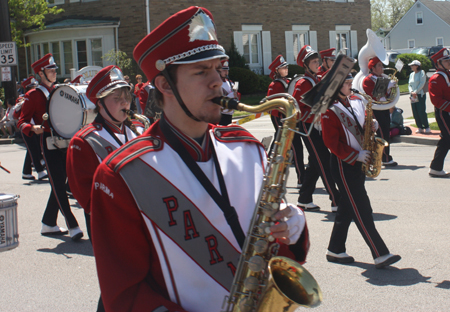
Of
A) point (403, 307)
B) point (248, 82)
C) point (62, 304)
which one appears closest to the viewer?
point (403, 307)

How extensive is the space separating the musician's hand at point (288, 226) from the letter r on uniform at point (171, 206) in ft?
1.19

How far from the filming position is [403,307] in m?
4.36

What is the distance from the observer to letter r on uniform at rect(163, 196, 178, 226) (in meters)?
2.00

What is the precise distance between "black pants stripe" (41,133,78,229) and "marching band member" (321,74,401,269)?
3.26 metres

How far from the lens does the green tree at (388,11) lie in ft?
285

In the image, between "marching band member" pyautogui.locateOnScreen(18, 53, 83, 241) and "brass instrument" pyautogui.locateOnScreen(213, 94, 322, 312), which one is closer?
"brass instrument" pyautogui.locateOnScreen(213, 94, 322, 312)

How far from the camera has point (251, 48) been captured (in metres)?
31.0

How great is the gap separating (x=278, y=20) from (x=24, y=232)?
2630 centimetres

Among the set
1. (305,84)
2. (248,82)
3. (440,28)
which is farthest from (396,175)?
(440,28)

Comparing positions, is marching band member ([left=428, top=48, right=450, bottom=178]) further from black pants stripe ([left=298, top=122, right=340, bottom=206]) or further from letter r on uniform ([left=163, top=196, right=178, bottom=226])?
Answer: letter r on uniform ([left=163, top=196, right=178, bottom=226])

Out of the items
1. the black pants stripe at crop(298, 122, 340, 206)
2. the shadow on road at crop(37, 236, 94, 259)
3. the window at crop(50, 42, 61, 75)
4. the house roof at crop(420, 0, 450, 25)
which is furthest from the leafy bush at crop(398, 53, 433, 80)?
the shadow on road at crop(37, 236, 94, 259)

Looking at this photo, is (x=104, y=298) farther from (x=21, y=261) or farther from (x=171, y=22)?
(x=21, y=261)

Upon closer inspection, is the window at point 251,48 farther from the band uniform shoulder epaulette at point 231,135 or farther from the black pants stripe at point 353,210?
the band uniform shoulder epaulette at point 231,135

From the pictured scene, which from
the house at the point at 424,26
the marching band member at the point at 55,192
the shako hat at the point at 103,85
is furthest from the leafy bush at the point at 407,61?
the shako hat at the point at 103,85
